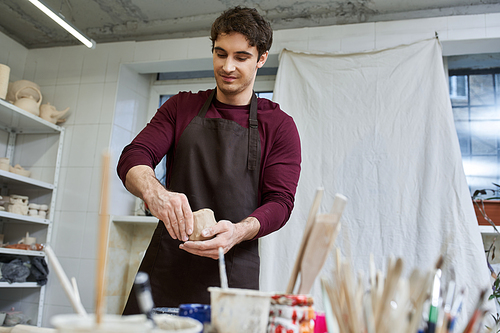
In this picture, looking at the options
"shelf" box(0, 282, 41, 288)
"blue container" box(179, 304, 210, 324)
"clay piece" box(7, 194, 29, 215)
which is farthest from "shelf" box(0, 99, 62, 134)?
"blue container" box(179, 304, 210, 324)

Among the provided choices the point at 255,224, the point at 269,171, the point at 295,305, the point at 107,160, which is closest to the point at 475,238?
the point at 269,171

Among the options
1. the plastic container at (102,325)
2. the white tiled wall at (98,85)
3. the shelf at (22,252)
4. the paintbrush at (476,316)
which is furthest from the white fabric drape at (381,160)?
the plastic container at (102,325)

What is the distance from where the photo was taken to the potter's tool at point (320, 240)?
0.54m

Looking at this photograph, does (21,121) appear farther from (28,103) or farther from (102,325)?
(102,325)

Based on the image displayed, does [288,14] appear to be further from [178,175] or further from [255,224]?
[255,224]

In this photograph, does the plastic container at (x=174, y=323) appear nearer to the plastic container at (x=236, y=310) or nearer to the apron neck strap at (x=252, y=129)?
the plastic container at (x=236, y=310)

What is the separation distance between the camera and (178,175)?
1.40 meters

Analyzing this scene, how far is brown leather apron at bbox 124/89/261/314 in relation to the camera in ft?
4.21

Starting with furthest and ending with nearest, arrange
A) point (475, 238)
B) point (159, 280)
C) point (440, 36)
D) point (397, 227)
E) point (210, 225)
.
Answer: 1. point (440, 36)
2. point (397, 227)
3. point (475, 238)
4. point (159, 280)
5. point (210, 225)

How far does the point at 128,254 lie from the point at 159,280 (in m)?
1.94

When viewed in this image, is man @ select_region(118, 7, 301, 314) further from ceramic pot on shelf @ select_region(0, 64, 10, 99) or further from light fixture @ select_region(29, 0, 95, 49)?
ceramic pot on shelf @ select_region(0, 64, 10, 99)

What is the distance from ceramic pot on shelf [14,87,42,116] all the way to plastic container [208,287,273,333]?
297 cm

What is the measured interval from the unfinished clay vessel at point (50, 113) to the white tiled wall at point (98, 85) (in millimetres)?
95

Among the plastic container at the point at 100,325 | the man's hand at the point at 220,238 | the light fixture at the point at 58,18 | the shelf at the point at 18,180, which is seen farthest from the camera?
the shelf at the point at 18,180
